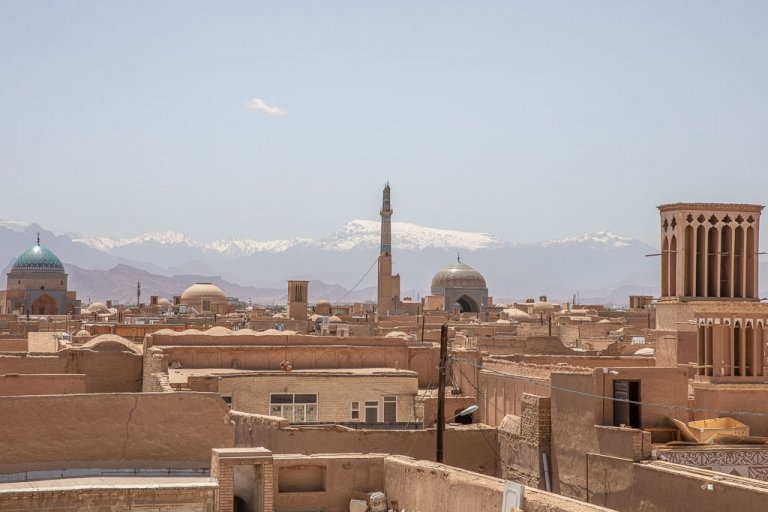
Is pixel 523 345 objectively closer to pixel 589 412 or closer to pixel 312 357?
pixel 312 357

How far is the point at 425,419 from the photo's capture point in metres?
24.4

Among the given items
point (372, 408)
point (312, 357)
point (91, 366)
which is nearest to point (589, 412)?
point (372, 408)

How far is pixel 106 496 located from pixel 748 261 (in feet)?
57.4

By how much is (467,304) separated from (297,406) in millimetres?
66498

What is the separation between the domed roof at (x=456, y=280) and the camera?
9062cm

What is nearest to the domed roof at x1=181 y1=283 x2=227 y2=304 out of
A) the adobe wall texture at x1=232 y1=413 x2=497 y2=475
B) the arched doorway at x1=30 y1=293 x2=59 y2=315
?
the arched doorway at x1=30 y1=293 x2=59 y2=315

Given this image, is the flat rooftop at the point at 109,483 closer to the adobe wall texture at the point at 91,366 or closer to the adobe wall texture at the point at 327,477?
the adobe wall texture at the point at 327,477

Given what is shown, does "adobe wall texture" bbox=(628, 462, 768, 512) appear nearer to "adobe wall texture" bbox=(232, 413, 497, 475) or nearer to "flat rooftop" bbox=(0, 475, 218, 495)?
"adobe wall texture" bbox=(232, 413, 497, 475)

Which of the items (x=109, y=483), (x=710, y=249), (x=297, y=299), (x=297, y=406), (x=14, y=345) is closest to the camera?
(x=109, y=483)

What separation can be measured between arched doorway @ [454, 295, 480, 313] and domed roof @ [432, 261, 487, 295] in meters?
1.02

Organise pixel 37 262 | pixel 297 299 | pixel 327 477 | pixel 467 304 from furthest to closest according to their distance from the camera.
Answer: pixel 467 304 → pixel 37 262 → pixel 297 299 → pixel 327 477

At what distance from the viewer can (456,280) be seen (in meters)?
90.9

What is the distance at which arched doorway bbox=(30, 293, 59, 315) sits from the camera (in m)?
81.5

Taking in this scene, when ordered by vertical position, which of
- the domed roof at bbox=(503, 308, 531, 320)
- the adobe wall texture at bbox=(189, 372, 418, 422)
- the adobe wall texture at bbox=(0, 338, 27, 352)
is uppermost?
the domed roof at bbox=(503, 308, 531, 320)
